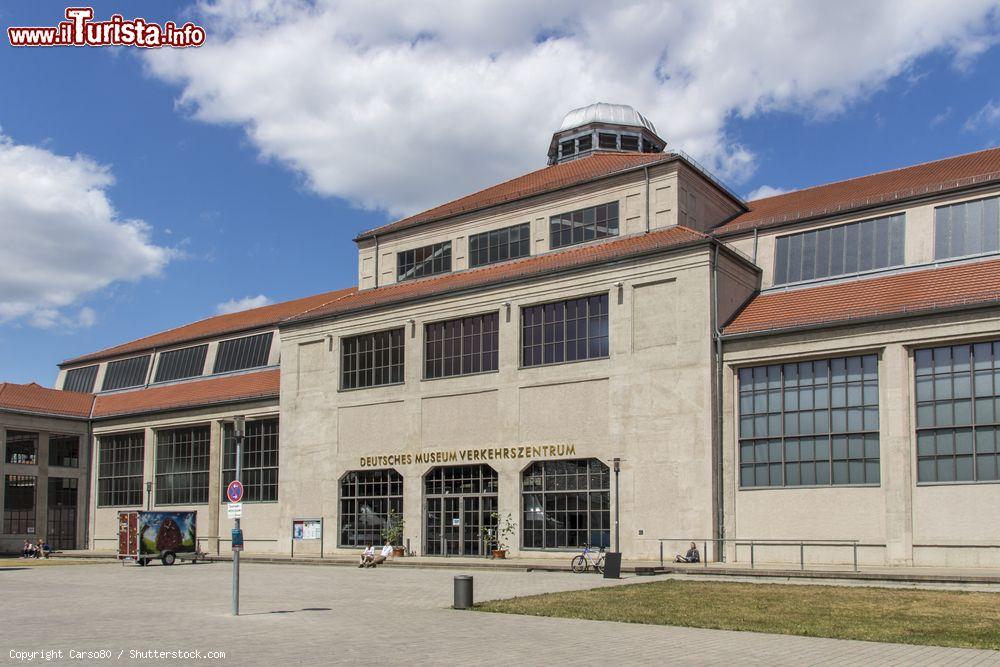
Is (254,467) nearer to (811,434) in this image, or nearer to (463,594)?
(811,434)

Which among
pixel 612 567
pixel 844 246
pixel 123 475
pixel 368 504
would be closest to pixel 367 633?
pixel 612 567

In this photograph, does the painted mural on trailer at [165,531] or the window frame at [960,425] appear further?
the painted mural on trailer at [165,531]

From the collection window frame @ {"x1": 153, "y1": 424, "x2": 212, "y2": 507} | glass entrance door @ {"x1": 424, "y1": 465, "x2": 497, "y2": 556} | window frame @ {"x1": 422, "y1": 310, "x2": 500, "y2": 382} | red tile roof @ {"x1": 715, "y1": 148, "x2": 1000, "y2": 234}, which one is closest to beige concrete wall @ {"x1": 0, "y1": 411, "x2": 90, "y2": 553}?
window frame @ {"x1": 153, "y1": 424, "x2": 212, "y2": 507}

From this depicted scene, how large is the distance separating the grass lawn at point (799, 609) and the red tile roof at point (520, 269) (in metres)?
16.1

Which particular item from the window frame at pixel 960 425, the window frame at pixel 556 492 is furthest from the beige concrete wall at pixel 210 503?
the window frame at pixel 960 425

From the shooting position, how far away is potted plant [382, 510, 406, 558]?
44875 mm

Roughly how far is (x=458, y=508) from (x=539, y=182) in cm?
1617

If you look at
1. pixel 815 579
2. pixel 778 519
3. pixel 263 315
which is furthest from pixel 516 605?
pixel 263 315

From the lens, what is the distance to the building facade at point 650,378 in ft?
110

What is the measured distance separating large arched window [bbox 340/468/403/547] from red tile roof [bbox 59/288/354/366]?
13.6 meters

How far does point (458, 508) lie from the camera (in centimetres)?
4422

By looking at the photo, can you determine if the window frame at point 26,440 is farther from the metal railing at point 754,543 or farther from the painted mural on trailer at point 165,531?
the metal railing at point 754,543

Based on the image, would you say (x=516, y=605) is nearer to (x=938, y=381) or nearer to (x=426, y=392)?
(x=938, y=381)

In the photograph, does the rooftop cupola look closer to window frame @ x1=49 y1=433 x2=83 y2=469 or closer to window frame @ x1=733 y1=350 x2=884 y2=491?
window frame @ x1=733 y1=350 x2=884 y2=491
